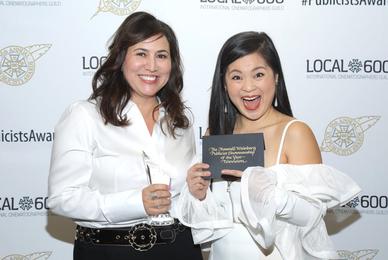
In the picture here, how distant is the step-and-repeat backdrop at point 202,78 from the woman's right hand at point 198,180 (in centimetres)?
110

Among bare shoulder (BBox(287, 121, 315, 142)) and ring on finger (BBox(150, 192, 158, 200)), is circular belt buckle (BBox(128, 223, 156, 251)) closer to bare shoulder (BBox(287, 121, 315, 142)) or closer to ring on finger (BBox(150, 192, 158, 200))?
ring on finger (BBox(150, 192, 158, 200))

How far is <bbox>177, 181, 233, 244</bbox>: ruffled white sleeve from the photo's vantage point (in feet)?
6.43

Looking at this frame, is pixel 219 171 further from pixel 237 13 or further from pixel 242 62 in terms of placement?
pixel 237 13

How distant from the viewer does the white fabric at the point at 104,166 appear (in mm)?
1944

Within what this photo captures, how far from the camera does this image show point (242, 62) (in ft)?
6.48

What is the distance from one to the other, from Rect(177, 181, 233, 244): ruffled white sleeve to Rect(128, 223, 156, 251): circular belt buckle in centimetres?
13

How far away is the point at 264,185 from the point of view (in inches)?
68.5

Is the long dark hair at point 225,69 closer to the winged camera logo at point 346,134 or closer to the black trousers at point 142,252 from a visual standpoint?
the black trousers at point 142,252

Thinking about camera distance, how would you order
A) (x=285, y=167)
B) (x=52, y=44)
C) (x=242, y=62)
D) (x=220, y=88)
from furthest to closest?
(x=52, y=44) < (x=220, y=88) < (x=242, y=62) < (x=285, y=167)

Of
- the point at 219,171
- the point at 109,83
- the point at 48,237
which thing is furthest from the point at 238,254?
the point at 48,237

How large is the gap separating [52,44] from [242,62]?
1.40 metres

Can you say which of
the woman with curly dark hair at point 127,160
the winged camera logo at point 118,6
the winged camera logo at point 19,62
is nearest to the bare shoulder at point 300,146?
the woman with curly dark hair at point 127,160

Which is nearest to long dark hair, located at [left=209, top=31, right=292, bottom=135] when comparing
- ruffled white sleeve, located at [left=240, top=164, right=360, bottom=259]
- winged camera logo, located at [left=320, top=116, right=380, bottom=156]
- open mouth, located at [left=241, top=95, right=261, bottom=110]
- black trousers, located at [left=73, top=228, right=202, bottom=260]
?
open mouth, located at [left=241, top=95, right=261, bottom=110]

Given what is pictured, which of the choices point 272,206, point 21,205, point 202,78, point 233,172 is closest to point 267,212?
point 272,206
